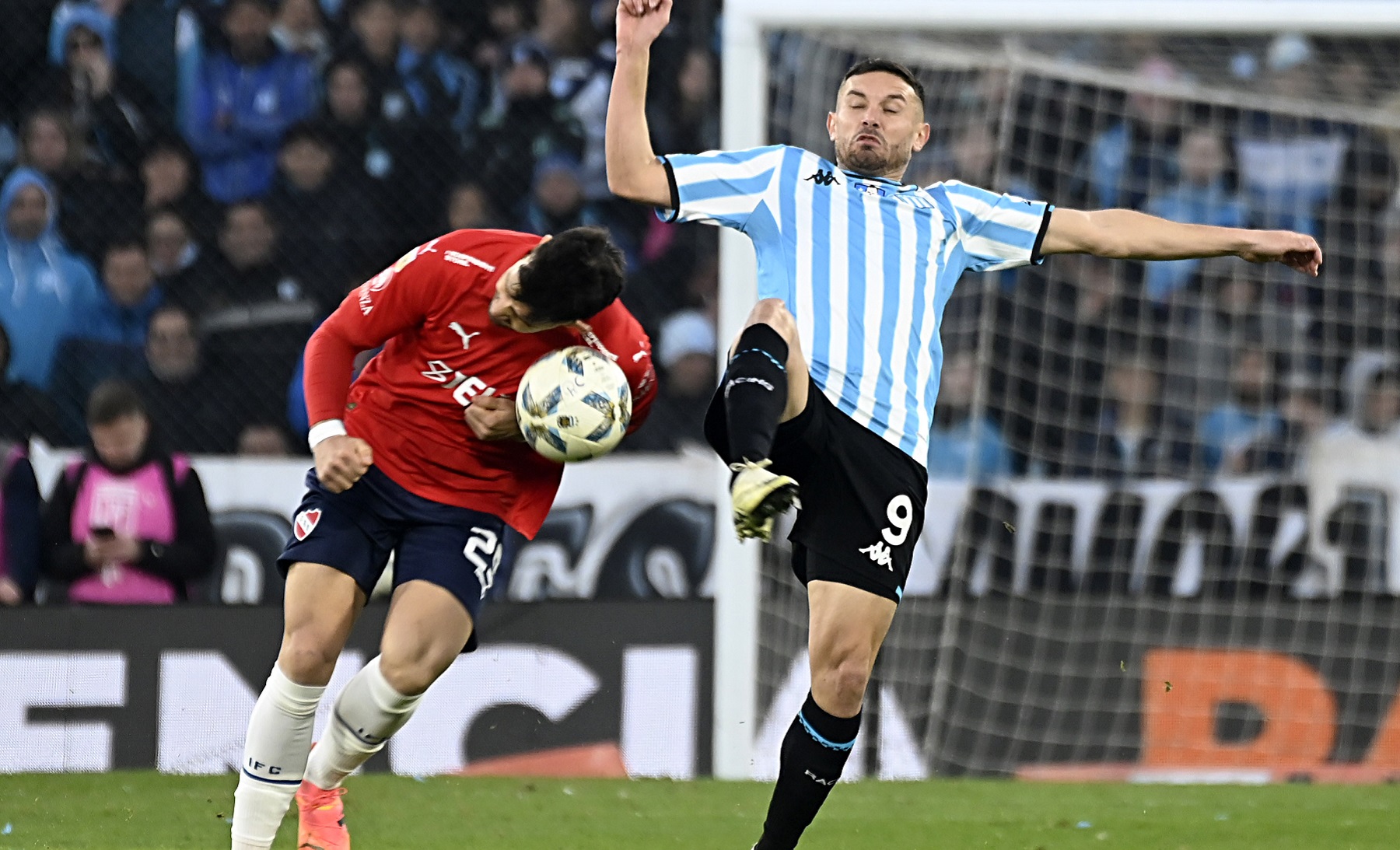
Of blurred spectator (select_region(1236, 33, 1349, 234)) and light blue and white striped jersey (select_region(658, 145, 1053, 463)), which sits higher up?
blurred spectator (select_region(1236, 33, 1349, 234))

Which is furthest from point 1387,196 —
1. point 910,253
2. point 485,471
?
point 485,471

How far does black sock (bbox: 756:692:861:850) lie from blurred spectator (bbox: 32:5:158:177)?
4.27 metres

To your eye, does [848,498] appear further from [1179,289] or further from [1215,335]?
[1179,289]

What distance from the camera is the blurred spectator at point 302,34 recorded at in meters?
7.33

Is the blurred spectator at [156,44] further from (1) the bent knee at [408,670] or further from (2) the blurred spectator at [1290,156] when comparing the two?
(2) the blurred spectator at [1290,156]

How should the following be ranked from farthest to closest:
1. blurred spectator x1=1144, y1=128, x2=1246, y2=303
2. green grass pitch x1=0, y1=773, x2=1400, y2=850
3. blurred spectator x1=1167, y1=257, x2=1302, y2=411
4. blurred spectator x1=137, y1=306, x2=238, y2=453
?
1. blurred spectator x1=1144, y1=128, x2=1246, y2=303
2. blurred spectator x1=1167, y1=257, x2=1302, y2=411
3. blurred spectator x1=137, y1=306, x2=238, y2=453
4. green grass pitch x1=0, y1=773, x2=1400, y2=850

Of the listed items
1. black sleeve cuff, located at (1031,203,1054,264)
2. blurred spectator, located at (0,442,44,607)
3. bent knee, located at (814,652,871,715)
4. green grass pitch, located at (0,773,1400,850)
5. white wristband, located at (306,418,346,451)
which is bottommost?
green grass pitch, located at (0,773,1400,850)

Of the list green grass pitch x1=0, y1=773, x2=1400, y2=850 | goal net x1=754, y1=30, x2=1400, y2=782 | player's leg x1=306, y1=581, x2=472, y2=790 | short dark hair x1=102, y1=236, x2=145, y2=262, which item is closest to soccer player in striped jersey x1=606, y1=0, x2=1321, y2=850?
player's leg x1=306, y1=581, x2=472, y2=790

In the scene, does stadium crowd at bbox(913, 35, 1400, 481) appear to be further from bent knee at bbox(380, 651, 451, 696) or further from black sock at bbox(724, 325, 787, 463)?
bent knee at bbox(380, 651, 451, 696)

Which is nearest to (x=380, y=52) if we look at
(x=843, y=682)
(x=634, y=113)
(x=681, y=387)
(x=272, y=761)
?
(x=681, y=387)

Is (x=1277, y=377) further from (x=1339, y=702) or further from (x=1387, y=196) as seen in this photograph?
(x=1339, y=702)

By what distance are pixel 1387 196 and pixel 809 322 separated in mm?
4439

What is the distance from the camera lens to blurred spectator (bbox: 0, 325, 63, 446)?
6.73 metres

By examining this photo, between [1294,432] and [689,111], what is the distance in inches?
115
